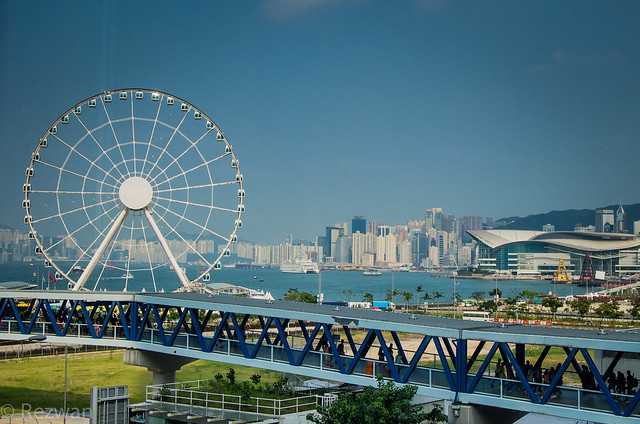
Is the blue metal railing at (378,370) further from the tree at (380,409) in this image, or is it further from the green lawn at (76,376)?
the green lawn at (76,376)

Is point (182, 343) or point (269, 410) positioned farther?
point (182, 343)

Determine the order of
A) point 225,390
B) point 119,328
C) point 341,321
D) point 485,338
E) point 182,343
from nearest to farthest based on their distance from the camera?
point 485,338 → point 341,321 → point 225,390 → point 182,343 → point 119,328

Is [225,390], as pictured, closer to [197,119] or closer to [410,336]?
[197,119]

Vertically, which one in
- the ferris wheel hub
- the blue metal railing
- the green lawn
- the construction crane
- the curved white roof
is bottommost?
the green lawn

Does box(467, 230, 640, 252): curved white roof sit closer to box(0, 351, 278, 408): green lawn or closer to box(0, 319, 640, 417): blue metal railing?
box(0, 351, 278, 408): green lawn

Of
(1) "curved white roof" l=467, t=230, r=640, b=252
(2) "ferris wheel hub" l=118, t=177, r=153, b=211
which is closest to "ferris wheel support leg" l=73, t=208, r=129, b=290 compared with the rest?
(2) "ferris wheel hub" l=118, t=177, r=153, b=211

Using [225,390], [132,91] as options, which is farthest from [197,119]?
[225,390]
